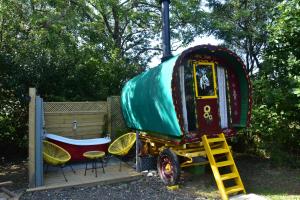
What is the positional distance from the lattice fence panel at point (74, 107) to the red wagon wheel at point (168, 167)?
112 inches

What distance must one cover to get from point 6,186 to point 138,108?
333 cm

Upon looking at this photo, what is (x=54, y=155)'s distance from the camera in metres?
6.87

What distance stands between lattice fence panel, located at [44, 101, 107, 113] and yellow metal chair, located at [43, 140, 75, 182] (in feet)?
4.39

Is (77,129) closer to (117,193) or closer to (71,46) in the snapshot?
(117,193)

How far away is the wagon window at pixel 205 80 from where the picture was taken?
6633 mm

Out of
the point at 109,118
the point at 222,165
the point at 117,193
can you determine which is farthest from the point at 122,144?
the point at 222,165

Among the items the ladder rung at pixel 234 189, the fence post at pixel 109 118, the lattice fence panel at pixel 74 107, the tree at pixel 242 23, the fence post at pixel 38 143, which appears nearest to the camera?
the ladder rung at pixel 234 189

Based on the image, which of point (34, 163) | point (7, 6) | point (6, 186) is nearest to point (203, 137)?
point (34, 163)

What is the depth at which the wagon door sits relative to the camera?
21.6ft

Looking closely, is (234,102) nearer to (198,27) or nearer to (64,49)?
(64,49)

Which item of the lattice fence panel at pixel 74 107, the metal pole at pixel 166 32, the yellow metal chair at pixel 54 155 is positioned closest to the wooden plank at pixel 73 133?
the lattice fence panel at pixel 74 107

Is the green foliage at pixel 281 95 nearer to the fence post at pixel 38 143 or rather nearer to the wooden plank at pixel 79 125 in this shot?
the wooden plank at pixel 79 125

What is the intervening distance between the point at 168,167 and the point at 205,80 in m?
2.08

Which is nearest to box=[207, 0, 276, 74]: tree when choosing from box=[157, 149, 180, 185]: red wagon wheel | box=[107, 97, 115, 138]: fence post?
box=[107, 97, 115, 138]: fence post
